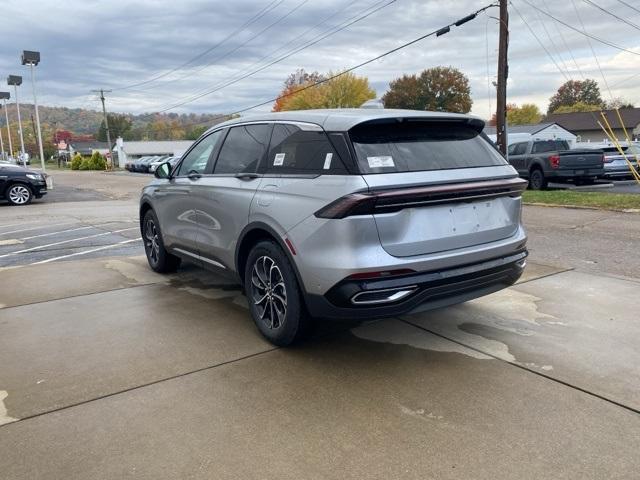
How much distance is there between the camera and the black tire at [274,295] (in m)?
3.70

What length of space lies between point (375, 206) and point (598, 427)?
1731 millimetres

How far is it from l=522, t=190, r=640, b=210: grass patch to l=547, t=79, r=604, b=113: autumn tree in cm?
9658

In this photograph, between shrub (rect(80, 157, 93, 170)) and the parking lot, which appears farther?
shrub (rect(80, 157, 93, 170))

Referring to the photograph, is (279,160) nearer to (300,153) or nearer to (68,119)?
(300,153)

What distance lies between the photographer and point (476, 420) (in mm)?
2922

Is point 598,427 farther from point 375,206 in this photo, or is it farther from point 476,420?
point 375,206

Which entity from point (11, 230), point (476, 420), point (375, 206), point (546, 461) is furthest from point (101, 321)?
point (11, 230)

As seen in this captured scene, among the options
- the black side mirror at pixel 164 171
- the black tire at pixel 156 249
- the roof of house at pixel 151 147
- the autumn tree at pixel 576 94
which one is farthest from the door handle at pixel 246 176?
the autumn tree at pixel 576 94

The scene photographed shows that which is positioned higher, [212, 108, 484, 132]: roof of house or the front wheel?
[212, 108, 484, 132]: roof of house

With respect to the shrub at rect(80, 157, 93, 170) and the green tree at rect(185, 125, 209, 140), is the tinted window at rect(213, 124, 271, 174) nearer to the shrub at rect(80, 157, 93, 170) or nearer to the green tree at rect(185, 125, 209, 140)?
the shrub at rect(80, 157, 93, 170)

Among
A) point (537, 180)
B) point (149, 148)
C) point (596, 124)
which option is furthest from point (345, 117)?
point (149, 148)

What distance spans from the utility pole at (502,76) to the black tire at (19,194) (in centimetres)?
1561

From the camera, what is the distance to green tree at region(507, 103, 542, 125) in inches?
3740

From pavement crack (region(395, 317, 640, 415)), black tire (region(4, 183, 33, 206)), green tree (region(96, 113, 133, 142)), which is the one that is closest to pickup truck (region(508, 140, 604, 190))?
pavement crack (region(395, 317, 640, 415))
